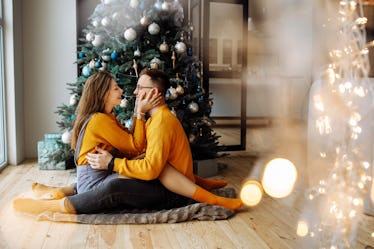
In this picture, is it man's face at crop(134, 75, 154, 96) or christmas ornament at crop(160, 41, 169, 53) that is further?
christmas ornament at crop(160, 41, 169, 53)

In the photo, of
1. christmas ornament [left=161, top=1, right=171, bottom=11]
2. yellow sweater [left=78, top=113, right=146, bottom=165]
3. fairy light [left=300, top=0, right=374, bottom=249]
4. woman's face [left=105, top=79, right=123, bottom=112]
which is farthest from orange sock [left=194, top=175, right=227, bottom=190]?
fairy light [left=300, top=0, right=374, bottom=249]

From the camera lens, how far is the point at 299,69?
4.51m

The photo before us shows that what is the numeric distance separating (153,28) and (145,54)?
0.66 feet

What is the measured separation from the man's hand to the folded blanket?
0.81 feet

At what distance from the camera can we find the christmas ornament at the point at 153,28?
2939 millimetres

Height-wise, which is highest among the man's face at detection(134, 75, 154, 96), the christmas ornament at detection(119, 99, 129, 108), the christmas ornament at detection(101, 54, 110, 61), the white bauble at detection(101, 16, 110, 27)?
the white bauble at detection(101, 16, 110, 27)

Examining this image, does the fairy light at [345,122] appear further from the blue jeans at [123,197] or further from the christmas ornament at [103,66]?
the christmas ornament at [103,66]

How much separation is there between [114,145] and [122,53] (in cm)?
113

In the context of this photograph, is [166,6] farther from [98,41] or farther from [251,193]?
[251,193]

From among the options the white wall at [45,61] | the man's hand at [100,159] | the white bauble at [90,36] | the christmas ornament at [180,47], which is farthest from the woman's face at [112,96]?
the white wall at [45,61]

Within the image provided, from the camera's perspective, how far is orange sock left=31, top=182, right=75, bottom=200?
2.31 metres

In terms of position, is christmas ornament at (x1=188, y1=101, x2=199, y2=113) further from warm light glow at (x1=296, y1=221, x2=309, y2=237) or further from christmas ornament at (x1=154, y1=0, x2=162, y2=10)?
warm light glow at (x1=296, y1=221, x2=309, y2=237)

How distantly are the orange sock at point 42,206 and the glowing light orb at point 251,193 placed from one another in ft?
3.33

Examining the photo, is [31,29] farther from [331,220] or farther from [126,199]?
[331,220]
